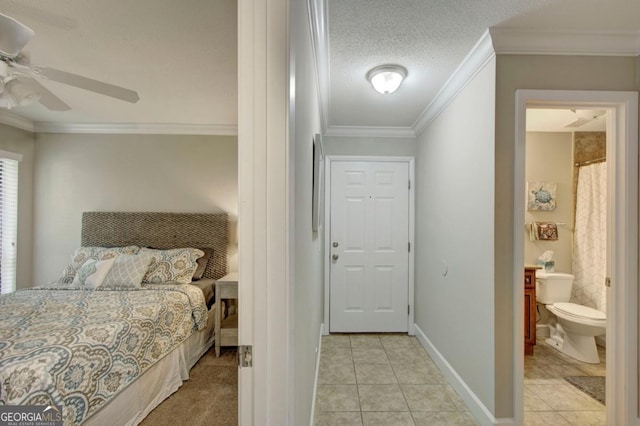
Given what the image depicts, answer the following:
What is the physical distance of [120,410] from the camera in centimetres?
161

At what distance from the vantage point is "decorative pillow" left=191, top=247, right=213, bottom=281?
3004 millimetres

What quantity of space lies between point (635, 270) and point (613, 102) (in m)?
1.02

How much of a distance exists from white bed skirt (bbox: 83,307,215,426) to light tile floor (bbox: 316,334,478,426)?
3.64ft

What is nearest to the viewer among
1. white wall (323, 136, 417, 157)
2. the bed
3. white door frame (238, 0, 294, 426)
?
white door frame (238, 0, 294, 426)

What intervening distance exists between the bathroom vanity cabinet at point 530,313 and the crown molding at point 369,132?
1.91 meters

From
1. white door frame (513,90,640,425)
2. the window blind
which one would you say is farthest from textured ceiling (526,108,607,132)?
the window blind

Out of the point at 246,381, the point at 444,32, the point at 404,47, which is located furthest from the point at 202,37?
the point at 246,381

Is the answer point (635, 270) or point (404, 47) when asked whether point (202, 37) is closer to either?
point (404, 47)

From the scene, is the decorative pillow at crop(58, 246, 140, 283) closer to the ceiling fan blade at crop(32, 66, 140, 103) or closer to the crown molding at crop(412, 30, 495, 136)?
the ceiling fan blade at crop(32, 66, 140, 103)

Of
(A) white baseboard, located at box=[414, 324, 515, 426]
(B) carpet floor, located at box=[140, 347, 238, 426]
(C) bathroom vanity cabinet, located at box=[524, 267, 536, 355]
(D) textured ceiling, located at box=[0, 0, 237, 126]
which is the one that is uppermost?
(D) textured ceiling, located at box=[0, 0, 237, 126]

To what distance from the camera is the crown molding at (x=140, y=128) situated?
334 centimetres

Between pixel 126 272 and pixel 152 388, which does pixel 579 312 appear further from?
pixel 126 272

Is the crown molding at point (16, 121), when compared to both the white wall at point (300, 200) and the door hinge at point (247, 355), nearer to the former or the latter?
the white wall at point (300, 200)

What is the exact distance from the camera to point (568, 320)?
8.41ft
